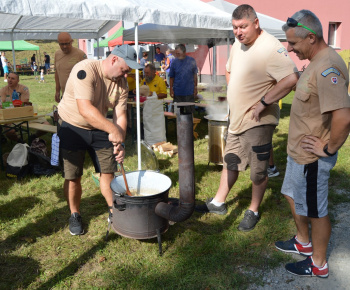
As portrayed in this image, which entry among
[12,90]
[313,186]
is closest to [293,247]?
[313,186]

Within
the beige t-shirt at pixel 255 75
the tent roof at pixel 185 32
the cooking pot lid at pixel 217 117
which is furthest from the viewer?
the tent roof at pixel 185 32

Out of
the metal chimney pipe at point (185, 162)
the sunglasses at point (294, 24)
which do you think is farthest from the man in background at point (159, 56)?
the sunglasses at point (294, 24)

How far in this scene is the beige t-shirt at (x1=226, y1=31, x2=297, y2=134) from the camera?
10.3ft

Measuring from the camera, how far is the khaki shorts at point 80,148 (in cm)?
324

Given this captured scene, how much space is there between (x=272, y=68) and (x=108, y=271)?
235 centimetres

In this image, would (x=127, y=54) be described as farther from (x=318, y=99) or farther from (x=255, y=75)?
(x=318, y=99)

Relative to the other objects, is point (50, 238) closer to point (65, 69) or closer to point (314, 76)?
point (314, 76)

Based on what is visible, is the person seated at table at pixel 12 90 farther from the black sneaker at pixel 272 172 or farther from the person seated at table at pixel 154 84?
the black sneaker at pixel 272 172

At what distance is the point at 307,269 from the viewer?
9.00 feet

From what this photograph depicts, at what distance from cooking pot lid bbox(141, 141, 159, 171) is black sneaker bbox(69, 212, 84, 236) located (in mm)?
1573

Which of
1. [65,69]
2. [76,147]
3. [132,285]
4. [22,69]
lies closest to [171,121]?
[65,69]

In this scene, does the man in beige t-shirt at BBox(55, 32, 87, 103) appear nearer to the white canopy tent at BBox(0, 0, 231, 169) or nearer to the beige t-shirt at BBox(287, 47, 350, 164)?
the white canopy tent at BBox(0, 0, 231, 169)

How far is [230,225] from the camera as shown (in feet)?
12.0

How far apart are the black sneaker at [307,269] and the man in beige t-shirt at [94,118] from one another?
1.76m
